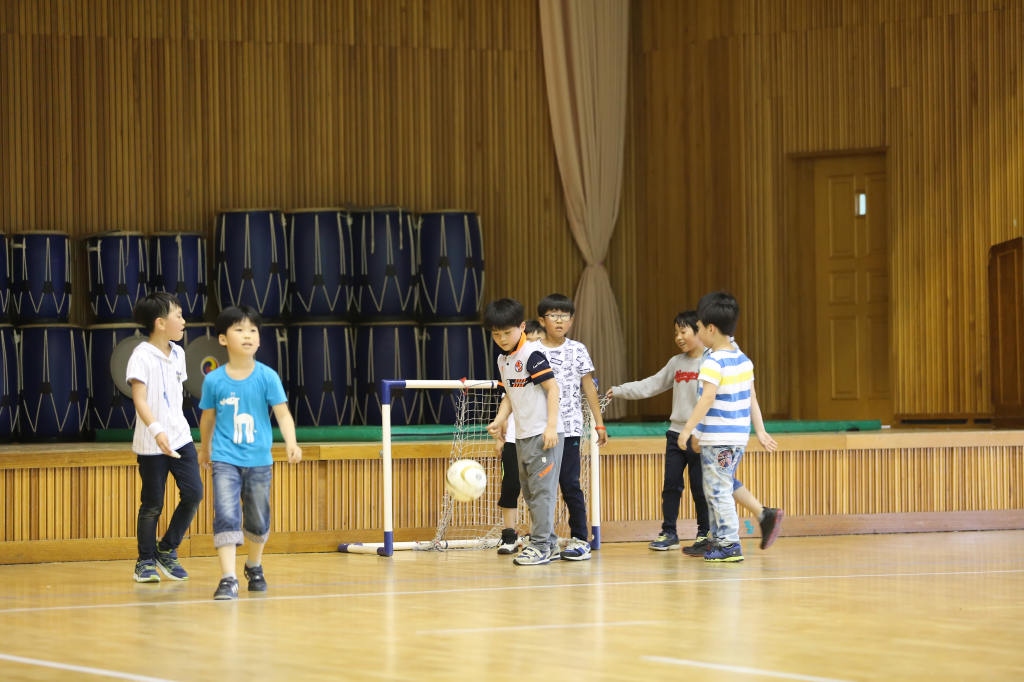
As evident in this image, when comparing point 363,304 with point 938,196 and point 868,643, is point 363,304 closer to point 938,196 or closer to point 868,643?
point 938,196

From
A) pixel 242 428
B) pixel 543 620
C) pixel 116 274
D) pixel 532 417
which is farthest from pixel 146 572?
pixel 116 274

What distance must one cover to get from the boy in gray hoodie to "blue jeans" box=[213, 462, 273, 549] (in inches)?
81.8

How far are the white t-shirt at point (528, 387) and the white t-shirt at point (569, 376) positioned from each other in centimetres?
29

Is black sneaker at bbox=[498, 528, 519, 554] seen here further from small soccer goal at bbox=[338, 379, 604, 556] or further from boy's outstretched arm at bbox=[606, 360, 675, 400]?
boy's outstretched arm at bbox=[606, 360, 675, 400]

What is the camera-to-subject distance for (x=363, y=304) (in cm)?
896

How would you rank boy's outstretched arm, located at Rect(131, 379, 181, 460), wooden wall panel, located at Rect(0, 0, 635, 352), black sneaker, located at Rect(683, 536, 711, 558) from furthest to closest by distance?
wooden wall panel, located at Rect(0, 0, 635, 352)
black sneaker, located at Rect(683, 536, 711, 558)
boy's outstretched arm, located at Rect(131, 379, 181, 460)

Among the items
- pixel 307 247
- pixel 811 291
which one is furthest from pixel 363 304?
pixel 811 291

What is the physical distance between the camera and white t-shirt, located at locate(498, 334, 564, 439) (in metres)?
5.27

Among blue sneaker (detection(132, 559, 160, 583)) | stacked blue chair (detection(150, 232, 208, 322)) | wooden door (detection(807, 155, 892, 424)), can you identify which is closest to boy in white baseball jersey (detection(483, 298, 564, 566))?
blue sneaker (detection(132, 559, 160, 583))

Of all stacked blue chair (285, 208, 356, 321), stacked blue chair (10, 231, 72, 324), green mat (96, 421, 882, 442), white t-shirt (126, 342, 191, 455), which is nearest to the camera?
white t-shirt (126, 342, 191, 455)

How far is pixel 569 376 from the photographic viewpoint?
5684mm

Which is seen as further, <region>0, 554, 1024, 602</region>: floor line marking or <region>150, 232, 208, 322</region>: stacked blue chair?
<region>150, 232, 208, 322</region>: stacked blue chair

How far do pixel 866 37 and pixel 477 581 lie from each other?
6.10 meters

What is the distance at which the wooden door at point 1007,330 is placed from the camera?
303 inches
